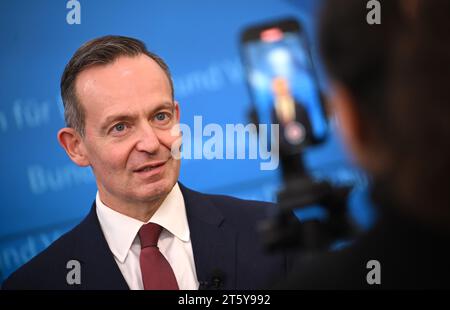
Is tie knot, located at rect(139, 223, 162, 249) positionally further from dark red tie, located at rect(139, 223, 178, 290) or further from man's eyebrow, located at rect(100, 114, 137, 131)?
man's eyebrow, located at rect(100, 114, 137, 131)

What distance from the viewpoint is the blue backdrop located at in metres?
2.27

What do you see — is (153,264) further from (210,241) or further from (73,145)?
(73,145)

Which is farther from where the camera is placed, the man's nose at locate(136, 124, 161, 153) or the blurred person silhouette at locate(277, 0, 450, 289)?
the man's nose at locate(136, 124, 161, 153)

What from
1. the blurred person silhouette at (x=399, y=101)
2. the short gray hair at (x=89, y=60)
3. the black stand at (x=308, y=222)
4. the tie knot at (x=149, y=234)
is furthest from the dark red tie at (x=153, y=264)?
the blurred person silhouette at (x=399, y=101)

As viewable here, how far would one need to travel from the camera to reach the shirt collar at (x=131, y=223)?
6.82 ft

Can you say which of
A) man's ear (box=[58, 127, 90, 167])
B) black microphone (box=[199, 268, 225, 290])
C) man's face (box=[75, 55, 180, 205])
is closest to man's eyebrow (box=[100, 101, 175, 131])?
man's face (box=[75, 55, 180, 205])

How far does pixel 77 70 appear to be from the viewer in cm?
211

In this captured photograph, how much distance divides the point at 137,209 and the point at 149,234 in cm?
9

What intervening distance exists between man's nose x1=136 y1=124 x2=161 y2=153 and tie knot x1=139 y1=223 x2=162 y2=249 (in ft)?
0.80

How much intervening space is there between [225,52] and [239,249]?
70 centimetres

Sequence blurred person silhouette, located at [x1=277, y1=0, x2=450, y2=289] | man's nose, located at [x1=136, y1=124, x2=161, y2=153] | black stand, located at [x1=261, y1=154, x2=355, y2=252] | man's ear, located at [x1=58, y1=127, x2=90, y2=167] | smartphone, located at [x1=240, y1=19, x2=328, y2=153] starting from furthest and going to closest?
man's ear, located at [x1=58, y1=127, x2=90, y2=167] < man's nose, located at [x1=136, y1=124, x2=161, y2=153] < smartphone, located at [x1=240, y1=19, x2=328, y2=153] < black stand, located at [x1=261, y1=154, x2=355, y2=252] < blurred person silhouette, located at [x1=277, y1=0, x2=450, y2=289]
